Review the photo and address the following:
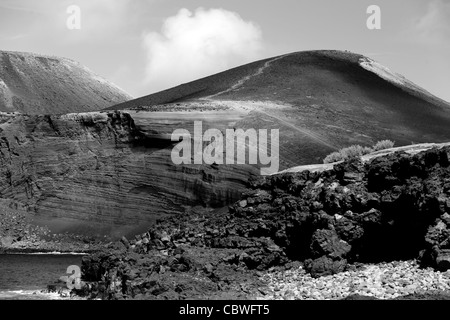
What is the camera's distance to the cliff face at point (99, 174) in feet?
190

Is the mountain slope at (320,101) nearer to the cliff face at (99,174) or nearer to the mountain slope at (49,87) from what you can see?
the cliff face at (99,174)

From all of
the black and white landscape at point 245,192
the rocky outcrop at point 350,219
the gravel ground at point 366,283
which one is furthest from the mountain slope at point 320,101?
the gravel ground at point 366,283

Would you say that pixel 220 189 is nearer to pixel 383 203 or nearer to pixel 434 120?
pixel 383 203

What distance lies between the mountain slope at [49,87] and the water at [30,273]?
87.8 metres

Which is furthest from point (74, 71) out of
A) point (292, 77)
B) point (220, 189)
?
point (220, 189)

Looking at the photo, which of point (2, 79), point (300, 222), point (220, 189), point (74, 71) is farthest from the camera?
point (74, 71)

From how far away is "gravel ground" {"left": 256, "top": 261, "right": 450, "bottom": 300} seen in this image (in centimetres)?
2319

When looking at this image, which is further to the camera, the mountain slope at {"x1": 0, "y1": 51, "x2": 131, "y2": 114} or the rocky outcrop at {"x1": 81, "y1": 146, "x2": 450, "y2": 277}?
the mountain slope at {"x1": 0, "y1": 51, "x2": 131, "y2": 114}

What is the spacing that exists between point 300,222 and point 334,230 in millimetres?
2362

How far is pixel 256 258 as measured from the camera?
3123 centimetres

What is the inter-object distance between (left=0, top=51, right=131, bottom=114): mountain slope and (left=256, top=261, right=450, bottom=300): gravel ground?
111394 millimetres

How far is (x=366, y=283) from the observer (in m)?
24.5

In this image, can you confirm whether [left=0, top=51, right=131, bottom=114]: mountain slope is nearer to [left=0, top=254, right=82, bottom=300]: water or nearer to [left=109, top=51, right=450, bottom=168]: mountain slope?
[left=109, top=51, right=450, bottom=168]: mountain slope

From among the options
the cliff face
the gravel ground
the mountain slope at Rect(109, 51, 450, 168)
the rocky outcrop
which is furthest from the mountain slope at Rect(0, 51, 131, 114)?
the gravel ground
